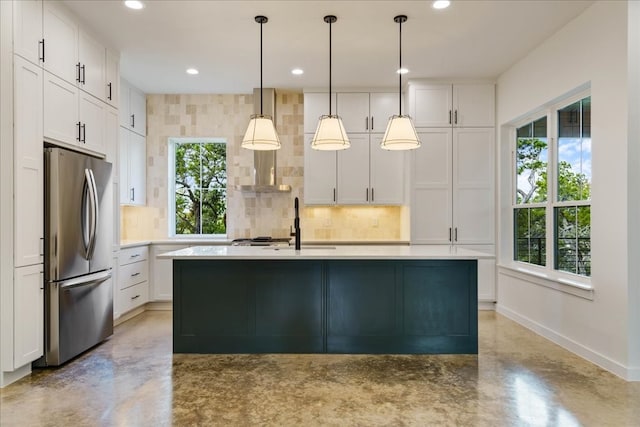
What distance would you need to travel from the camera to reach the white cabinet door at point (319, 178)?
5531mm

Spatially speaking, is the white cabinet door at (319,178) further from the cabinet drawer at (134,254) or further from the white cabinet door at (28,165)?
the white cabinet door at (28,165)

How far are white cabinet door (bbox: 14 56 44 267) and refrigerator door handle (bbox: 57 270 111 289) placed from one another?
0.91ft

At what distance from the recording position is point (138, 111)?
18.5ft

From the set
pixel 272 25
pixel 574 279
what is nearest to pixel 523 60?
pixel 574 279

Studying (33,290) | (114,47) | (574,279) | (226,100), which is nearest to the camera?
(33,290)

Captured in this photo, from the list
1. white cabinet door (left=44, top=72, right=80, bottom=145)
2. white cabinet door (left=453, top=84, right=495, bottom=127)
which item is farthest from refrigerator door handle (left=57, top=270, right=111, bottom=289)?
white cabinet door (left=453, top=84, right=495, bottom=127)

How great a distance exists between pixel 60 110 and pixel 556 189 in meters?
4.65

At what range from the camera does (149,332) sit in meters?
4.40

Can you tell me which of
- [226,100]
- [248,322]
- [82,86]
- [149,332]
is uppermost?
[226,100]

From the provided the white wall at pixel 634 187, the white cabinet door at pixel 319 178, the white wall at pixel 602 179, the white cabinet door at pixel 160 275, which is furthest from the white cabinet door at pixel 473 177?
the white cabinet door at pixel 160 275

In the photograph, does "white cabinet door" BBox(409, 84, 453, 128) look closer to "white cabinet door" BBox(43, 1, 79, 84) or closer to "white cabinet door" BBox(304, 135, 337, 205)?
"white cabinet door" BBox(304, 135, 337, 205)

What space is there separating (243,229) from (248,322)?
2499 mm

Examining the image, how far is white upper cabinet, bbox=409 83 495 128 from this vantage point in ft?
17.2

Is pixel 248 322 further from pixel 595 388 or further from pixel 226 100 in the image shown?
pixel 226 100
